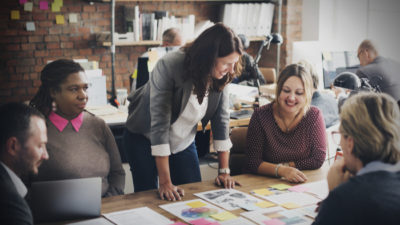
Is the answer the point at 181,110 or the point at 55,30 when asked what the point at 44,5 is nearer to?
the point at 55,30

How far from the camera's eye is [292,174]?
79.4 inches

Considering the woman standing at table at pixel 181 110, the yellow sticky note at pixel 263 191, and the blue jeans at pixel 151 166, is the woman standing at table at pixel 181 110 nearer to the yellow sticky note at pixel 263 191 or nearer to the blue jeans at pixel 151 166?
the blue jeans at pixel 151 166

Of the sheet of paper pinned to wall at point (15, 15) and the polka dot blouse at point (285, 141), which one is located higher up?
the sheet of paper pinned to wall at point (15, 15)

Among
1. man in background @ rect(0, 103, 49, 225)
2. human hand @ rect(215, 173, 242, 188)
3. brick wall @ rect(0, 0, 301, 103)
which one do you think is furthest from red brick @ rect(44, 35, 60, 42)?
man in background @ rect(0, 103, 49, 225)

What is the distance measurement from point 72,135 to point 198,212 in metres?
0.64

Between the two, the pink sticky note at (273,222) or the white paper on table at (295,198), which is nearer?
the pink sticky note at (273,222)

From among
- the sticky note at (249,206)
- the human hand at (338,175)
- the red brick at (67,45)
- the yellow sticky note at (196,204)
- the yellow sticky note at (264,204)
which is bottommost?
the yellow sticky note at (264,204)

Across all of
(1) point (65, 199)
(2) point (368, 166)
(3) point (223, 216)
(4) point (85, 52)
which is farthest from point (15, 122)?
(4) point (85, 52)

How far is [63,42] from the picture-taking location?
4918mm

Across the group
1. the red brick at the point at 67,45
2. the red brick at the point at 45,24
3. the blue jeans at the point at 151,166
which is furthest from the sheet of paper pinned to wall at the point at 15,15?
the blue jeans at the point at 151,166

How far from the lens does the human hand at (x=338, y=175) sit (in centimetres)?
A: 160

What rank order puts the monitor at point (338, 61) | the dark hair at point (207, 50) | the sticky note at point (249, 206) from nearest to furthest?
1. the sticky note at point (249, 206)
2. the dark hair at point (207, 50)
3. the monitor at point (338, 61)

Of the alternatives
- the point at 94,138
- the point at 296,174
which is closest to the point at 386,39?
the point at 296,174

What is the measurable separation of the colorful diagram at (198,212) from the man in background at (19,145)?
0.54m
